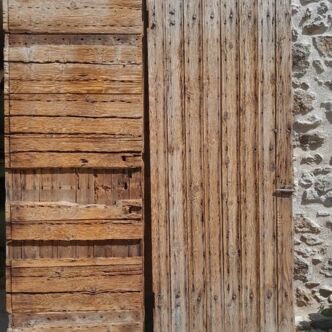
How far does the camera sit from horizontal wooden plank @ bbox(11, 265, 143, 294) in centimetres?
370

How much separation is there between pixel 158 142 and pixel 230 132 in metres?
0.47

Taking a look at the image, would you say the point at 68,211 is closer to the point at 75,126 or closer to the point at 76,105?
the point at 75,126

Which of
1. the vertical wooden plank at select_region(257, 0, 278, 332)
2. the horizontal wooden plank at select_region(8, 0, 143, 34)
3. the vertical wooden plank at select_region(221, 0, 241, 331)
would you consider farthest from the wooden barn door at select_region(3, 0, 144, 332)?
the vertical wooden plank at select_region(257, 0, 278, 332)

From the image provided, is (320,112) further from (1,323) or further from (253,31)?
(1,323)

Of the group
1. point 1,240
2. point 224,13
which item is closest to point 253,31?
point 224,13

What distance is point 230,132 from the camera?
3793 mm

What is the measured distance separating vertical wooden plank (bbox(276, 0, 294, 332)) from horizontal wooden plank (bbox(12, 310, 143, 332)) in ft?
3.35

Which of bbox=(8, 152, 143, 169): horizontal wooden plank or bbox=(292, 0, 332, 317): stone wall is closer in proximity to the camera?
bbox=(8, 152, 143, 169): horizontal wooden plank

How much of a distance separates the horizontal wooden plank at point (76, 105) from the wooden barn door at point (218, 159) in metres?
0.16

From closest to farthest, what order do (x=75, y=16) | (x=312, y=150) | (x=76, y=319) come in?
(x=75, y=16)
(x=76, y=319)
(x=312, y=150)

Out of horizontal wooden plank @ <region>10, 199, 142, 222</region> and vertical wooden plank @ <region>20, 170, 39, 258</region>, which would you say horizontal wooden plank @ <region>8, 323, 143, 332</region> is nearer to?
vertical wooden plank @ <region>20, 170, 39, 258</region>

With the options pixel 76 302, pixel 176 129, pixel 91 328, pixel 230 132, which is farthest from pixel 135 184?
pixel 91 328

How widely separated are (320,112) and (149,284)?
1604mm

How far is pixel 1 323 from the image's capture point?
4027 millimetres
